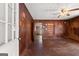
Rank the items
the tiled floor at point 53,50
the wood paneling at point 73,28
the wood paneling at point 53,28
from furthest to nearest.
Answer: the wood paneling at point 53,28 < the wood paneling at point 73,28 < the tiled floor at point 53,50

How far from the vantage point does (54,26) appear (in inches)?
479

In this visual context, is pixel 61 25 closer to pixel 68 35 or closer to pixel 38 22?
pixel 68 35

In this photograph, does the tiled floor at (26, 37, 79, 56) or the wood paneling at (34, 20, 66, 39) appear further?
the wood paneling at (34, 20, 66, 39)

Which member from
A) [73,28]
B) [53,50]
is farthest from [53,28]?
[53,50]

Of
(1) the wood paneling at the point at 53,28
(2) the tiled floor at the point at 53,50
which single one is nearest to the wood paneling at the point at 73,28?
(1) the wood paneling at the point at 53,28

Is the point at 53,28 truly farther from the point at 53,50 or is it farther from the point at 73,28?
the point at 53,50

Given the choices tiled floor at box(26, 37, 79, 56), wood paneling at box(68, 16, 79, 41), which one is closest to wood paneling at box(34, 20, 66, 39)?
wood paneling at box(68, 16, 79, 41)

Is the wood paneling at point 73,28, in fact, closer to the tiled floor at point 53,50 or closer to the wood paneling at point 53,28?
the wood paneling at point 53,28

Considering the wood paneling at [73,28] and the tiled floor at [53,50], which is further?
the wood paneling at [73,28]

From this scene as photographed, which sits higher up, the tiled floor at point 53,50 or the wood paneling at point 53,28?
the wood paneling at point 53,28

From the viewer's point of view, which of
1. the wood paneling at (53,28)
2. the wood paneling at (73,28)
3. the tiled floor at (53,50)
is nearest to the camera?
the tiled floor at (53,50)

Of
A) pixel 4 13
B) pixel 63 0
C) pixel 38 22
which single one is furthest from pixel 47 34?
pixel 63 0

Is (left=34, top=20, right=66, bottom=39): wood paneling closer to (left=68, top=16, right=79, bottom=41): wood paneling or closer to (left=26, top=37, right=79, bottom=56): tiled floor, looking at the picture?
(left=68, top=16, right=79, bottom=41): wood paneling

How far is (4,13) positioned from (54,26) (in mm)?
10546
